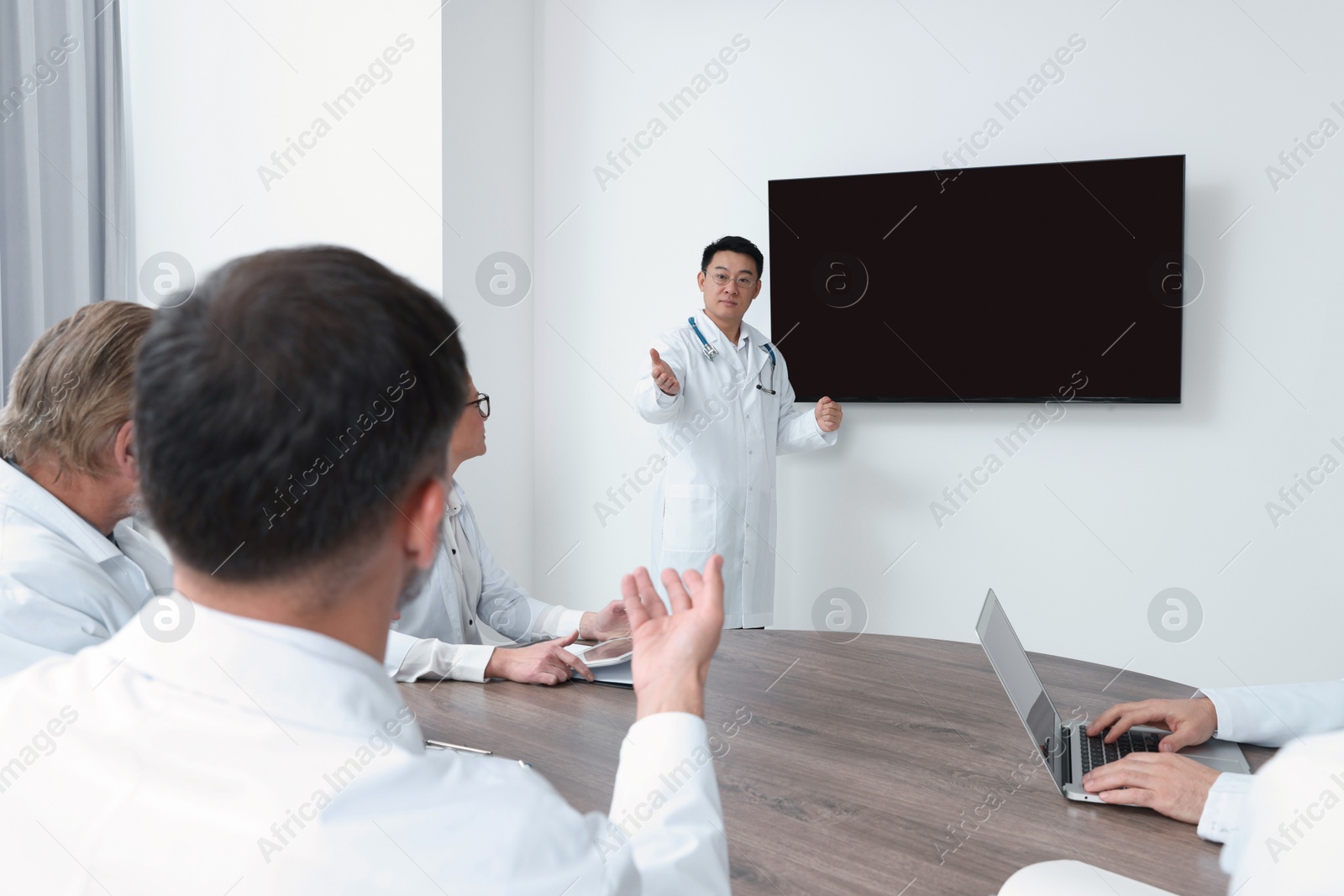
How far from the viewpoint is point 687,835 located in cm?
78

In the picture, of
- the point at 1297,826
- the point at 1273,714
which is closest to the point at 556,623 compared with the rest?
the point at 1273,714

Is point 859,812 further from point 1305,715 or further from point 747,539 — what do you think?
point 747,539

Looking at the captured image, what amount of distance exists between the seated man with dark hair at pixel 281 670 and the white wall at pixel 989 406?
10.2ft

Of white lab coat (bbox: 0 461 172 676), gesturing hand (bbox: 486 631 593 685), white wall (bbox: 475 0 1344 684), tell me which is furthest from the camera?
white wall (bbox: 475 0 1344 684)

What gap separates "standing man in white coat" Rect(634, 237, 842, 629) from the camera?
3.57 metres

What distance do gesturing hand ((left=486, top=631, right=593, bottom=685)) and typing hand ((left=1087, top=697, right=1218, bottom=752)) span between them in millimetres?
841

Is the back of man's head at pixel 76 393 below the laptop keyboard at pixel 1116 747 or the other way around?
the other way around

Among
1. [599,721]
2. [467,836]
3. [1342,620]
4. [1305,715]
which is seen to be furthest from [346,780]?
[1342,620]

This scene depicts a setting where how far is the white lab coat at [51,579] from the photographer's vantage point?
1.27 metres

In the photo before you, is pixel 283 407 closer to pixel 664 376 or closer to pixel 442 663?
pixel 442 663

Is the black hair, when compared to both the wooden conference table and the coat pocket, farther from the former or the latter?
the wooden conference table

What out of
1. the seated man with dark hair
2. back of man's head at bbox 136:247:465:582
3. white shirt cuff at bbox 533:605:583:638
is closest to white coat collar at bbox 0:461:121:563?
the seated man with dark hair

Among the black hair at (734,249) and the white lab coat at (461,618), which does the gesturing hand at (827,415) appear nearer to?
the black hair at (734,249)

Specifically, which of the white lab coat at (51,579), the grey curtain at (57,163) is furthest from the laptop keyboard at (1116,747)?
the grey curtain at (57,163)
